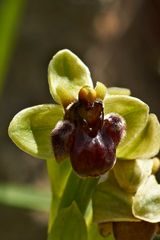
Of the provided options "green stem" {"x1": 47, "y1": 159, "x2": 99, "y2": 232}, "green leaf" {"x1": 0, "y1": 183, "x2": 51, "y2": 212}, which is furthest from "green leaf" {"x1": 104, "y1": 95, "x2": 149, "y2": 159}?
"green leaf" {"x1": 0, "y1": 183, "x2": 51, "y2": 212}

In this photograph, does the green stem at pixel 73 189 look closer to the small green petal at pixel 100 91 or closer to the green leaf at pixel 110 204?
the green leaf at pixel 110 204

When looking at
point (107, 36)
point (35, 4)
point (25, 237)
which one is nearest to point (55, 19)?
point (35, 4)

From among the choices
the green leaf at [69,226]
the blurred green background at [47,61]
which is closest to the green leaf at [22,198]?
the blurred green background at [47,61]

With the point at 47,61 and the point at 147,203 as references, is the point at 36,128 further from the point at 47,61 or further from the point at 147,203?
the point at 47,61

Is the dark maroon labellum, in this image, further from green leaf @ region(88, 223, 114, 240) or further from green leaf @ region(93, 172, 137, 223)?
green leaf @ region(88, 223, 114, 240)

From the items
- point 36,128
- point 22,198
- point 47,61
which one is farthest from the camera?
point 47,61

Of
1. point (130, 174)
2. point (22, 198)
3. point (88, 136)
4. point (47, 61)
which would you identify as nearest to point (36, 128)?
point (88, 136)
